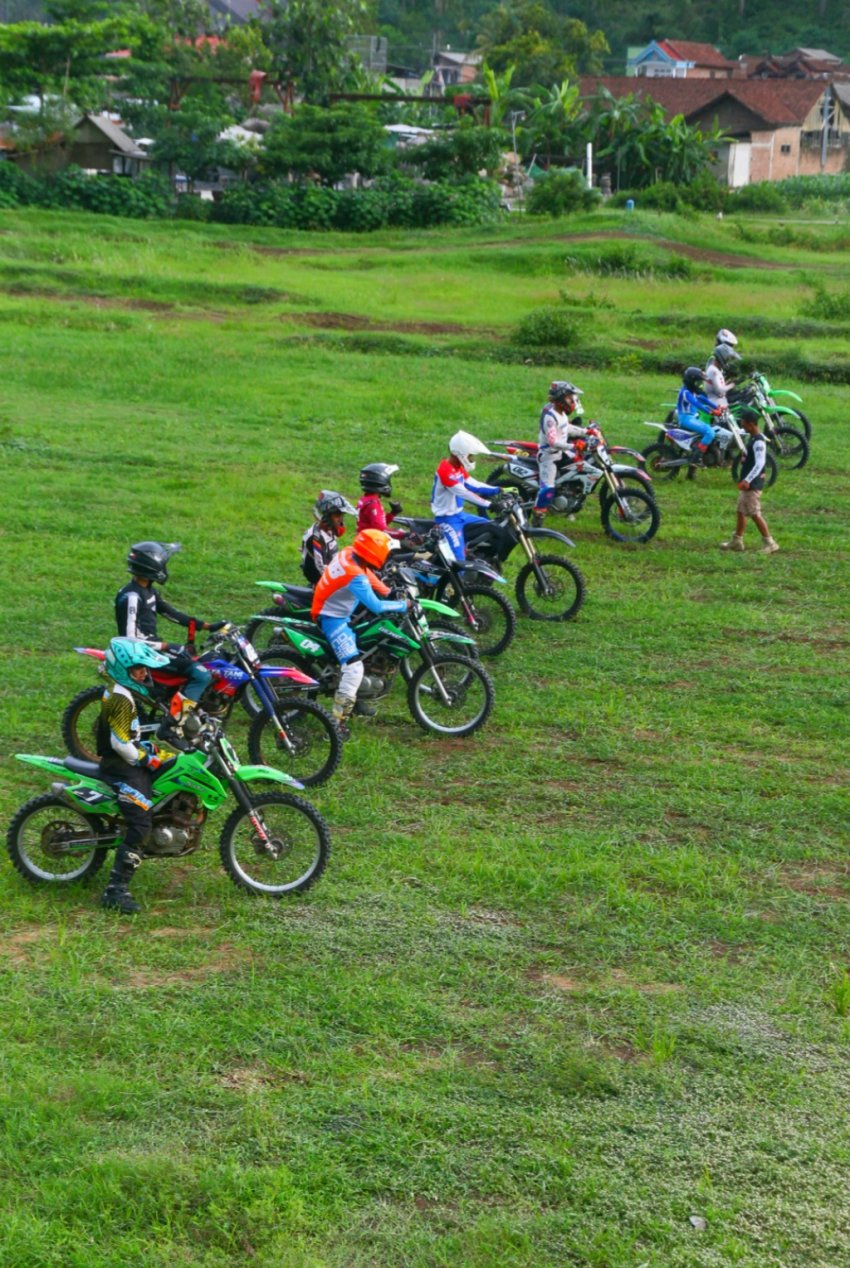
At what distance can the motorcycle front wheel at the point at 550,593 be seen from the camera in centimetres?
1371

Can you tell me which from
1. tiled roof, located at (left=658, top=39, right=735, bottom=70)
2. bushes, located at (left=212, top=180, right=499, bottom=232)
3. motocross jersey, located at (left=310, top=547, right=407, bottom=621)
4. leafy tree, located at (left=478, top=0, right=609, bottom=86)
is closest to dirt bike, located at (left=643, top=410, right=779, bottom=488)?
motocross jersey, located at (left=310, top=547, right=407, bottom=621)

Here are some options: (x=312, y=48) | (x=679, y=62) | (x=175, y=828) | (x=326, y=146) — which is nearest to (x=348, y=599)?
(x=175, y=828)

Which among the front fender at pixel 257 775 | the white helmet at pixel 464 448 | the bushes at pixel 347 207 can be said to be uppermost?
the bushes at pixel 347 207

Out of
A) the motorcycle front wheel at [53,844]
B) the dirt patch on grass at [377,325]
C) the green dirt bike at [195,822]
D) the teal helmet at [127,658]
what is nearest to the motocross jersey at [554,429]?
the teal helmet at [127,658]

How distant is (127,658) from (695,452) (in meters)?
12.1

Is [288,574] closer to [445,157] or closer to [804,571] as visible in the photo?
[804,571]

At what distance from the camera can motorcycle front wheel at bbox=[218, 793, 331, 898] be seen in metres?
8.26

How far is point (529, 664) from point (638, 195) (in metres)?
43.5

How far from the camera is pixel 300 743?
402 inches

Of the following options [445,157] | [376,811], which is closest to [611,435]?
[376,811]

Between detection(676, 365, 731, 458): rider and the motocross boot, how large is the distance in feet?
40.9

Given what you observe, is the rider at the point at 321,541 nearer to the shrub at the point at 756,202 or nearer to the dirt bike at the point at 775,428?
the dirt bike at the point at 775,428

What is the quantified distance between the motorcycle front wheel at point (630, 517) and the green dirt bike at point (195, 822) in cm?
→ 896

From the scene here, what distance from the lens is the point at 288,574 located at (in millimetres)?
14680
